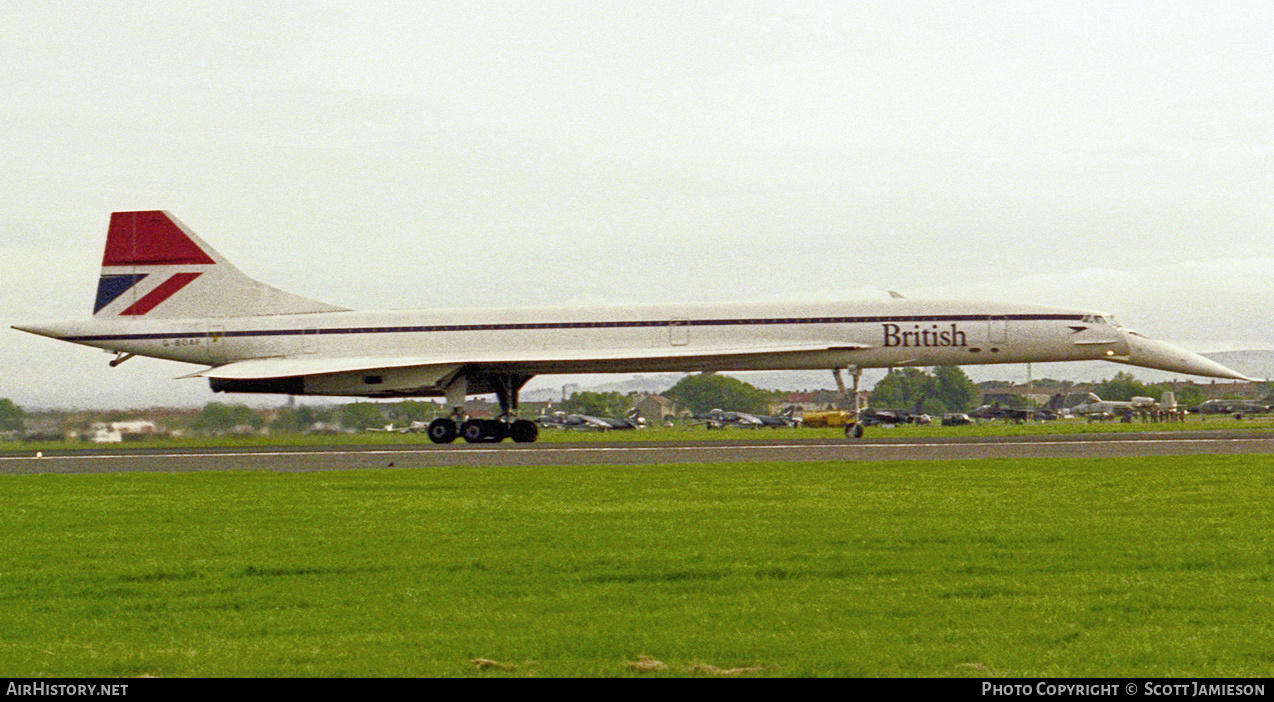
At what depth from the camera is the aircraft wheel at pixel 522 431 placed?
3189 cm

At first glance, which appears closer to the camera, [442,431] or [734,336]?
[734,336]

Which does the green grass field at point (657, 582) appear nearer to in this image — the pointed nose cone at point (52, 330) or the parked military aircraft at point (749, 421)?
the pointed nose cone at point (52, 330)

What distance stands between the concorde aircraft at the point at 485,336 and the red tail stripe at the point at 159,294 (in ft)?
0.13

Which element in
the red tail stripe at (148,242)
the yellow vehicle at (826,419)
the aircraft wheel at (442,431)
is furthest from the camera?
the yellow vehicle at (826,419)

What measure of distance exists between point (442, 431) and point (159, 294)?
30.9 ft

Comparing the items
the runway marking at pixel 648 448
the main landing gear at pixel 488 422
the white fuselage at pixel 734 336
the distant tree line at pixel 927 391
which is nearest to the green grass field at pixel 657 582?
the runway marking at pixel 648 448

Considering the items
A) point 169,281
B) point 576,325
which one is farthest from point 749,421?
point 169,281

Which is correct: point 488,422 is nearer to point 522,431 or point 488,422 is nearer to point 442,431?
point 522,431

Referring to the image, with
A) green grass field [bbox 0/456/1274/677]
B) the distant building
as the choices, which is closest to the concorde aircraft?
the distant building

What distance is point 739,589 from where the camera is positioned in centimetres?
725

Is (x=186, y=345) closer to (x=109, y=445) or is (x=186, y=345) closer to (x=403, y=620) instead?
(x=109, y=445)

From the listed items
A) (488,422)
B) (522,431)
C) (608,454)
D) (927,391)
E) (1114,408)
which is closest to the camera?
(608,454)

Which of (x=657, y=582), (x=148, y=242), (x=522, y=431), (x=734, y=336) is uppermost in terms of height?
(x=148, y=242)

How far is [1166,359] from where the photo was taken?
31.0m
